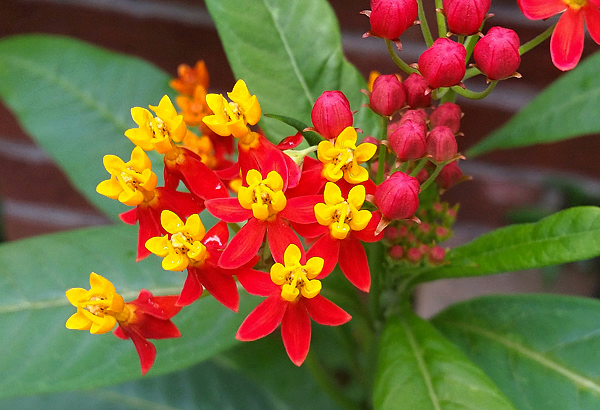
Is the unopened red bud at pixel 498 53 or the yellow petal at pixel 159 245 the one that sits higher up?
the unopened red bud at pixel 498 53

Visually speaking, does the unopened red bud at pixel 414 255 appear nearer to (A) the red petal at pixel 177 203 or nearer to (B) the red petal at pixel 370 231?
(B) the red petal at pixel 370 231

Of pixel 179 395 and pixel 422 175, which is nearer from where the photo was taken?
pixel 422 175

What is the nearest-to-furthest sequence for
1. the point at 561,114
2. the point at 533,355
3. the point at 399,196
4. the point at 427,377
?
the point at 399,196
the point at 427,377
the point at 533,355
the point at 561,114

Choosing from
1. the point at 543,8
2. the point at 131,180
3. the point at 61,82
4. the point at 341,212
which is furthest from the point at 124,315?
the point at 61,82

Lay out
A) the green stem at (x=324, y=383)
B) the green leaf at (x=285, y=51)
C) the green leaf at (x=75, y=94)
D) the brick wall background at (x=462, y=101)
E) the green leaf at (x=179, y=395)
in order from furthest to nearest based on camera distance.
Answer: the brick wall background at (x=462, y=101) → the green leaf at (x=179, y=395) → the green leaf at (x=75, y=94) → the green stem at (x=324, y=383) → the green leaf at (x=285, y=51)

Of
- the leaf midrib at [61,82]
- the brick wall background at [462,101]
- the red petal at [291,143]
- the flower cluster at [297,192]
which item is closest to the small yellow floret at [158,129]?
the flower cluster at [297,192]

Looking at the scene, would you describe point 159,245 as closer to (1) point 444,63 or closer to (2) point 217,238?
(2) point 217,238

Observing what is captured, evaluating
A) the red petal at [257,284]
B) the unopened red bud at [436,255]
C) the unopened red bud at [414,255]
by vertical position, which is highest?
the unopened red bud at [436,255]
